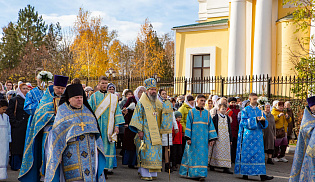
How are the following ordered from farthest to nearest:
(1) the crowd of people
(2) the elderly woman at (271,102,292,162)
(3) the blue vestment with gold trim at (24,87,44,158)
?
(2) the elderly woman at (271,102,292,162)
(3) the blue vestment with gold trim at (24,87,44,158)
(1) the crowd of people

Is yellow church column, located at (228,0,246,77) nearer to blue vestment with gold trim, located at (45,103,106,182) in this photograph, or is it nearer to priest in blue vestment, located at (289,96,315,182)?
priest in blue vestment, located at (289,96,315,182)

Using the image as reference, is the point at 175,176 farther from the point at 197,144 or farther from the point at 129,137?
the point at 129,137

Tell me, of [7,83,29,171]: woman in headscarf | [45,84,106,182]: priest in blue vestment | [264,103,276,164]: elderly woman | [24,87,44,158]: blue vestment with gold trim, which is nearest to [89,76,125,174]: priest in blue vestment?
[24,87,44,158]: blue vestment with gold trim

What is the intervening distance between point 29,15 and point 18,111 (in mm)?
47706

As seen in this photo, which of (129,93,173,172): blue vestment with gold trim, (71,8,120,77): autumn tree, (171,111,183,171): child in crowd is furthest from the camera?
(71,8,120,77): autumn tree

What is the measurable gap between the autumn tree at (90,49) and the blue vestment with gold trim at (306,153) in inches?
1380

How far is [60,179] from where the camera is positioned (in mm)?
5852

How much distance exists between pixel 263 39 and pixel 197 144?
15417 millimetres

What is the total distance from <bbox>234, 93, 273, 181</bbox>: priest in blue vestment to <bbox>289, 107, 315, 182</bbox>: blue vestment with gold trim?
293 cm

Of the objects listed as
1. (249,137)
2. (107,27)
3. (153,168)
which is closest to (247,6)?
(249,137)

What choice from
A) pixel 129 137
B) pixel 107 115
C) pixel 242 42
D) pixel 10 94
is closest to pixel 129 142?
pixel 129 137

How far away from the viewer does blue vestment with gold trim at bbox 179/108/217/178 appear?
32.9 feet

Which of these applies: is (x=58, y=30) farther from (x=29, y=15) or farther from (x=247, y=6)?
(x=247, y=6)

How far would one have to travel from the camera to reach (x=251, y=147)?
10406 mm
